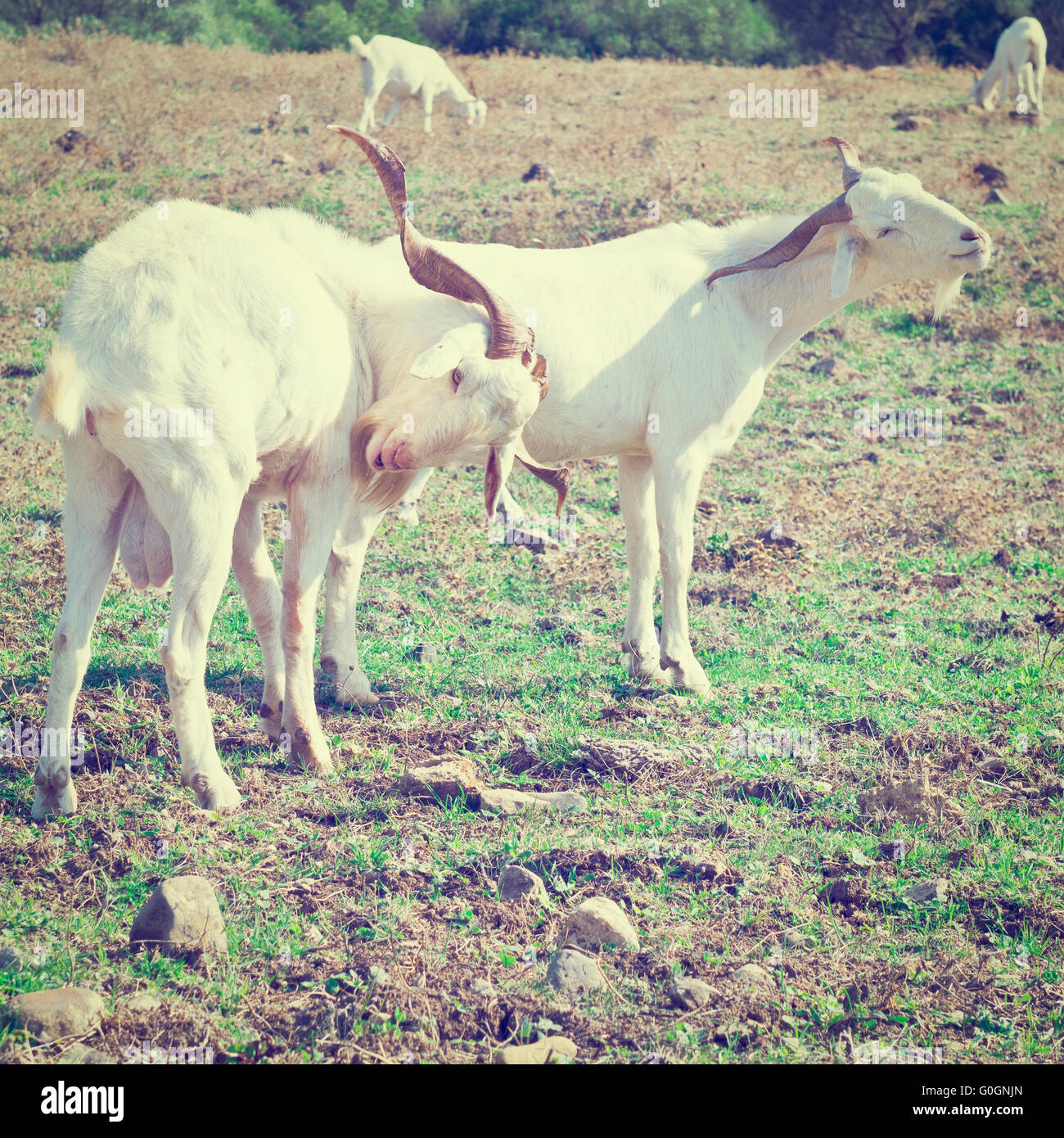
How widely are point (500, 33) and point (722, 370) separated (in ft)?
80.7

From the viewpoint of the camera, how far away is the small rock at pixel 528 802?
439 centimetres

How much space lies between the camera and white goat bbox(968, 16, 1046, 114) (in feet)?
59.4

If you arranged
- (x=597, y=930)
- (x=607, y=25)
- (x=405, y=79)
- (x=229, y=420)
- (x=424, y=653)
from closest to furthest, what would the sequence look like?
(x=597, y=930), (x=229, y=420), (x=424, y=653), (x=405, y=79), (x=607, y=25)

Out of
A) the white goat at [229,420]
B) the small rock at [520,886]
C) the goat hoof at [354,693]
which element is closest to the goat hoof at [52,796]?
the white goat at [229,420]

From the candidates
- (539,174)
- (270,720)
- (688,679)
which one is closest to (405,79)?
(539,174)

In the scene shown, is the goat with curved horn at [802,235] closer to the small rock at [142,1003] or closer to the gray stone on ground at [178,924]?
the gray stone on ground at [178,924]

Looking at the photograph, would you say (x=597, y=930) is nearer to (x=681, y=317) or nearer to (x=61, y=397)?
(x=61, y=397)

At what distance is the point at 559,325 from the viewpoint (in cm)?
535

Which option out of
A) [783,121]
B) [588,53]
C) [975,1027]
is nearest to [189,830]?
[975,1027]

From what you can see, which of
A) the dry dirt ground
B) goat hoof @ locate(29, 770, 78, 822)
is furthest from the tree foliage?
goat hoof @ locate(29, 770, 78, 822)

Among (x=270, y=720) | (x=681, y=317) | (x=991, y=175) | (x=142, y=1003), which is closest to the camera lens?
(x=142, y=1003)

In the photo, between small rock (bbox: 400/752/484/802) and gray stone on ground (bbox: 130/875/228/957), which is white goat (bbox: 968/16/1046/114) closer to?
small rock (bbox: 400/752/484/802)

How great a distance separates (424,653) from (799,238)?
9.75 ft

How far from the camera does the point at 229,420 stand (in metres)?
3.88
